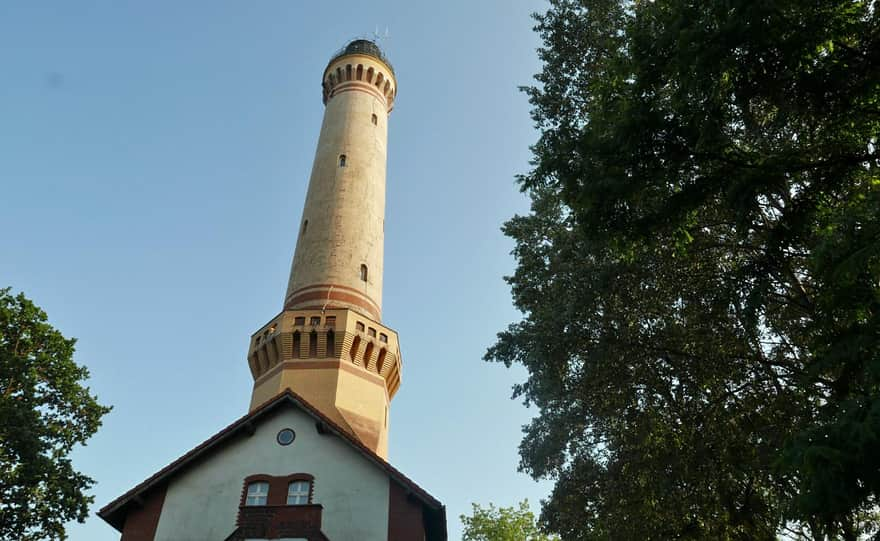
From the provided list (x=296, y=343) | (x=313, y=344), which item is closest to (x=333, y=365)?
(x=313, y=344)

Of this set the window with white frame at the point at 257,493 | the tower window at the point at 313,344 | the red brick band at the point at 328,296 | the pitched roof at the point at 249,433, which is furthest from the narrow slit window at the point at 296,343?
the window with white frame at the point at 257,493

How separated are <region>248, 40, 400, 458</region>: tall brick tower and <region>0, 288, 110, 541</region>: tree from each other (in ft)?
22.3

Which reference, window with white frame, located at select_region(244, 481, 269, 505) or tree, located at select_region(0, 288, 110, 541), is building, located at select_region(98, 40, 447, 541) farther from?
tree, located at select_region(0, 288, 110, 541)

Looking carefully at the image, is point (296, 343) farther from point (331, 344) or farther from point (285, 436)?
point (285, 436)

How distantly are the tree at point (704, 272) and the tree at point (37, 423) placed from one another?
16054 millimetres

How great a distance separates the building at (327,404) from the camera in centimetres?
1761

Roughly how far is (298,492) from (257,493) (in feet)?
3.69

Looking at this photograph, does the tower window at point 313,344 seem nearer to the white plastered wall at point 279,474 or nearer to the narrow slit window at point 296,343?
the narrow slit window at point 296,343

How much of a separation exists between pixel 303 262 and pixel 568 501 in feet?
58.9

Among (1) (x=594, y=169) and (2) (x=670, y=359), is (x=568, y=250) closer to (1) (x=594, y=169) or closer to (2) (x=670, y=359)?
(2) (x=670, y=359)

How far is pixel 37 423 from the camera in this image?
2366 centimetres

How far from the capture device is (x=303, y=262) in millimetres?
31531

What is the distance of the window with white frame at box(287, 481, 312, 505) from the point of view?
17.9m

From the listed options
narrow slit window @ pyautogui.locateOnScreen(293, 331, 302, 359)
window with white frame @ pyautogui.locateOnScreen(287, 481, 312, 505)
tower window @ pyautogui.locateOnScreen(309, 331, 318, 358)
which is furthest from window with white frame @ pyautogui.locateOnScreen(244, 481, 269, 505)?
narrow slit window @ pyautogui.locateOnScreen(293, 331, 302, 359)
